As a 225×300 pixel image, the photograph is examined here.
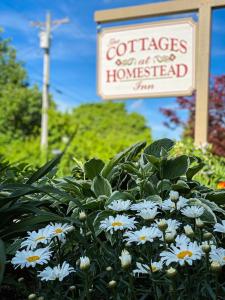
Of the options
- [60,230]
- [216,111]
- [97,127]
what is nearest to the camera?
[60,230]

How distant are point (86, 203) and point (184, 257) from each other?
71 cm

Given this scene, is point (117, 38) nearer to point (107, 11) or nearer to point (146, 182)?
point (107, 11)

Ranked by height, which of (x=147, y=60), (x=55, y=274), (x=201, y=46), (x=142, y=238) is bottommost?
(x=55, y=274)

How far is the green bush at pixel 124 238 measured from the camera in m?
1.35

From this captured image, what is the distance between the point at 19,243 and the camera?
1672mm

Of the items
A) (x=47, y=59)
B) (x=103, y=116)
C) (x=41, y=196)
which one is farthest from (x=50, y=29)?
(x=41, y=196)

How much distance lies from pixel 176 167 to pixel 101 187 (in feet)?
1.12

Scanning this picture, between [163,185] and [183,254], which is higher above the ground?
[163,185]

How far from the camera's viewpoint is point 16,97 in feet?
75.9

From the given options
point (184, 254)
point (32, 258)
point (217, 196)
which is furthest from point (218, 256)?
point (217, 196)

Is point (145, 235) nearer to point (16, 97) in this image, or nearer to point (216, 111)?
point (216, 111)

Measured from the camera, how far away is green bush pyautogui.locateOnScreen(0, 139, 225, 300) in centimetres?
135

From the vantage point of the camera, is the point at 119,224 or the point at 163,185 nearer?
the point at 119,224

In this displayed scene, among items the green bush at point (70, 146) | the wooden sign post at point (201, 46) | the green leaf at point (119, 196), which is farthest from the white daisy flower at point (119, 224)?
the wooden sign post at point (201, 46)
